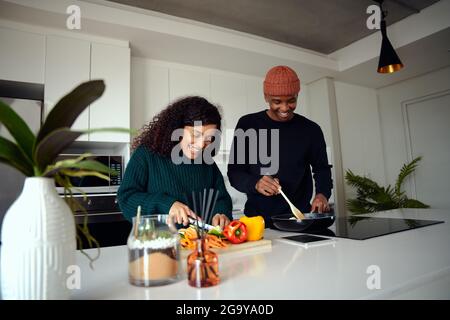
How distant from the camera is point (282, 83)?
61.8 inches

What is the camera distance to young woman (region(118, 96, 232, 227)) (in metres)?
1.21

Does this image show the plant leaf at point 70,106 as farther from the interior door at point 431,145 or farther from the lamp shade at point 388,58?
the interior door at point 431,145

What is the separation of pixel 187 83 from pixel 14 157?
2.90 m

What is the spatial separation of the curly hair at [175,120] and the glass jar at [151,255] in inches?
26.1

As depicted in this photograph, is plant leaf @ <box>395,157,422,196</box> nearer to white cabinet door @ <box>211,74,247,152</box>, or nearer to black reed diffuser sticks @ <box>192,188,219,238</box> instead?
white cabinet door @ <box>211,74,247,152</box>

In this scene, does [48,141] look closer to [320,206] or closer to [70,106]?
[70,106]

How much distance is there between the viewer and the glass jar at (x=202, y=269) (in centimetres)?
61

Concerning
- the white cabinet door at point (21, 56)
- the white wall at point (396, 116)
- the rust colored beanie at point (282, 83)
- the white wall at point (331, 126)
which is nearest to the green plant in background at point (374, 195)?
the white wall at point (331, 126)

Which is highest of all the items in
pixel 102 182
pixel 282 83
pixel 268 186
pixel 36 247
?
pixel 282 83

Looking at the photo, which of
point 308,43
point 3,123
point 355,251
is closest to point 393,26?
point 308,43

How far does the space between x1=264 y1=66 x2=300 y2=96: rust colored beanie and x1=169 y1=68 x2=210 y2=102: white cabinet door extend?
1764 millimetres

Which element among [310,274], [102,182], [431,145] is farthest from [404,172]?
[310,274]
